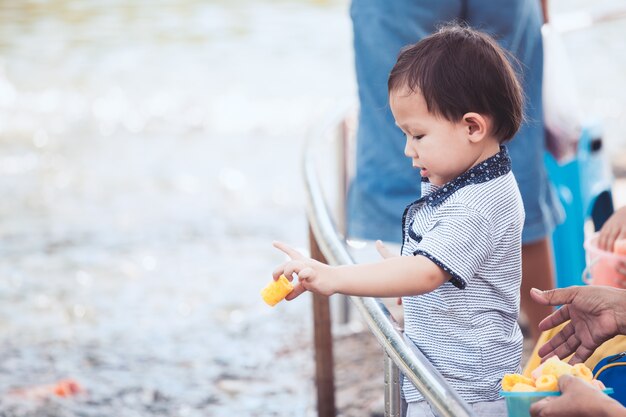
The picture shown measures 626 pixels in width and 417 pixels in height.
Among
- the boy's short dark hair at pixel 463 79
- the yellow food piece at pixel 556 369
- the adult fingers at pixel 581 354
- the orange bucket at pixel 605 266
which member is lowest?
the yellow food piece at pixel 556 369

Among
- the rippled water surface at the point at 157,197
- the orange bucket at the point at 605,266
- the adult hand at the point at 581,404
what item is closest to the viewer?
the adult hand at the point at 581,404

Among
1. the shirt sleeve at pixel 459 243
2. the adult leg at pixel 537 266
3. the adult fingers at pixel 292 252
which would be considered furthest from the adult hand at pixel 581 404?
the adult leg at pixel 537 266

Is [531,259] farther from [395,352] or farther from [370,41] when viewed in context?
[395,352]

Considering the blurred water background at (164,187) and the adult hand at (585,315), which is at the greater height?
the blurred water background at (164,187)

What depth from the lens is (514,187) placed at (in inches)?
72.9

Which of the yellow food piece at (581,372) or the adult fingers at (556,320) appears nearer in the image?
the yellow food piece at (581,372)

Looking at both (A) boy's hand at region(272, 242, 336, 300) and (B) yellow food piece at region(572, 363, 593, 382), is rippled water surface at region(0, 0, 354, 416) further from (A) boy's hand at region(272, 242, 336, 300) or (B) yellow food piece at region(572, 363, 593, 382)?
(B) yellow food piece at region(572, 363, 593, 382)

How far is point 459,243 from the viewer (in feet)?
5.67

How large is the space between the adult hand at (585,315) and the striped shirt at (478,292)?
4.1 inches

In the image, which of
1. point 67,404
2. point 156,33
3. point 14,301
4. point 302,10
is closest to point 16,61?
point 156,33

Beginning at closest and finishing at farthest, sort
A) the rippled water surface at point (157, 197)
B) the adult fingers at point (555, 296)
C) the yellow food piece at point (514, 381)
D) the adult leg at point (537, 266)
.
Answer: the yellow food piece at point (514, 381)
the adult fingers at point (555, 296)
the adult leg at point (537, 266)
the rippled water surface at point (157, 197)

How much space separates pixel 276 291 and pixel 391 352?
0.24 meters

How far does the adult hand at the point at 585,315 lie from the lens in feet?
6.33

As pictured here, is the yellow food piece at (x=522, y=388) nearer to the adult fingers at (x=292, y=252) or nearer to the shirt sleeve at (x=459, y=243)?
the shirt sleeve at (x=459, y=243)
